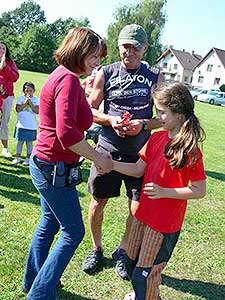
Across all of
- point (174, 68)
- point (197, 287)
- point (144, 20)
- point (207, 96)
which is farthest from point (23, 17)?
point (197, 287)

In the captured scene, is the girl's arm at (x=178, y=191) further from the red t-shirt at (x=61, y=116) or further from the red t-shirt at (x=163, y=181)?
the red t-shirt at (x=61, y=116)

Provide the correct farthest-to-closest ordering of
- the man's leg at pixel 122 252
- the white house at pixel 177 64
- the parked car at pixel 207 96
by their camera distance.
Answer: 1. the white house at pixel 177 64
2. the parked car at pixel 207 96
3. the man's leg at pixel 122 252

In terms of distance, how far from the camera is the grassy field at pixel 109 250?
3.17 metres

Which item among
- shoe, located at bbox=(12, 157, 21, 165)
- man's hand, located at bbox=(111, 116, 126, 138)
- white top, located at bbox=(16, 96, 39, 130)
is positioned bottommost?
shoe, located at bbox=(12, 157, 21, 165)

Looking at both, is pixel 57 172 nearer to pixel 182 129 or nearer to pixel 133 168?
pixel 133 168

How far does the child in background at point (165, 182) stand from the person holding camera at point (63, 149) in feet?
1.16

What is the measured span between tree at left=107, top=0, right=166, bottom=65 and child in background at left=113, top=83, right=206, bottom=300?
44.7 metres

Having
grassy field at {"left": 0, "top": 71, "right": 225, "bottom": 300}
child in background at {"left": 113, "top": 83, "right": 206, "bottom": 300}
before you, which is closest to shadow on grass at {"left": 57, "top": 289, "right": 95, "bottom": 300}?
grassy field at {"left": 0, "top": 71, "right": 225, "bottom": 300}

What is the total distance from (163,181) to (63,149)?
2.29 feet

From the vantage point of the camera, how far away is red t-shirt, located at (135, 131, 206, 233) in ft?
7.94

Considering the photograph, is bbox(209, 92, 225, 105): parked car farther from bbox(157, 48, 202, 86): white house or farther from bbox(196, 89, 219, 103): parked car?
bbox(157, 48, 202, 86): white house

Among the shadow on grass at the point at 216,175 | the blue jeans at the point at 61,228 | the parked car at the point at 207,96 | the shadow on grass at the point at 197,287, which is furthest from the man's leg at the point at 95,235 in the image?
the parked car at the point at 207,96

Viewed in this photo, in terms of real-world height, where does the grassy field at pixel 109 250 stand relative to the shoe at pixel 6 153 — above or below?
below

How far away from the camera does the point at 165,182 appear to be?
2488 millimetres
